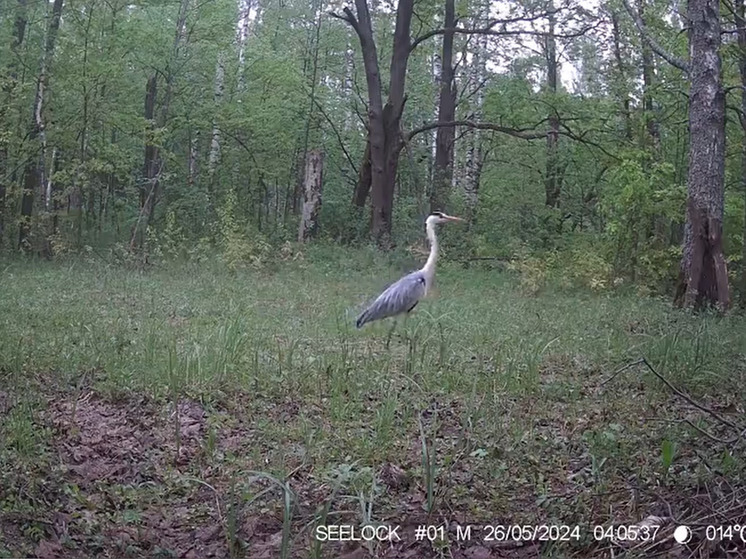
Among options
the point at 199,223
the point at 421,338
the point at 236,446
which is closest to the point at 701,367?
the point at 421,338

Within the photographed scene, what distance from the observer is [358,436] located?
4.72 metres

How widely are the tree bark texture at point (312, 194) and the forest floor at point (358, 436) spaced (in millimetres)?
10640

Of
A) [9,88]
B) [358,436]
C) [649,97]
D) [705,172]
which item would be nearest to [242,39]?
[9,88]

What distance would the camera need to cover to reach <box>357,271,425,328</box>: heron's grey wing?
297 inches

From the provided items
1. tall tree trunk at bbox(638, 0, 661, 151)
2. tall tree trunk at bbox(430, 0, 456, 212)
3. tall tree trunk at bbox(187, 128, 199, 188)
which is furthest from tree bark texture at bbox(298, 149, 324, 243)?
tall tree trunk at bbox(638, 0, 661, 151)

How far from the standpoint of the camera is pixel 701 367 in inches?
235

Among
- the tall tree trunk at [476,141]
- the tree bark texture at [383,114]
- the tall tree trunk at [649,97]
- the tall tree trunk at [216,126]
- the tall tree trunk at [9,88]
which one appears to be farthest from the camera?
the tall tree trunk at [216,126]

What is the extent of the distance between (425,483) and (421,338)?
319cm

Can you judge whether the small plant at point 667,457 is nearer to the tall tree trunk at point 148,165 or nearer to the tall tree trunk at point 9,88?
the tall tree trunk at point 148,165

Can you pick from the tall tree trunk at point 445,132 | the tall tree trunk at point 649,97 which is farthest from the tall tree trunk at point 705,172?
the tall tree trunk at point 445,132

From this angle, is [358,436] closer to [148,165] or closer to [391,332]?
[391,332]

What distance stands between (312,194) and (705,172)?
10667 millimetres

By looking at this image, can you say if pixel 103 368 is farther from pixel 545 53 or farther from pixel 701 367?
pixel 545 53

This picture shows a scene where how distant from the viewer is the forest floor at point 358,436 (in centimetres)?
350
